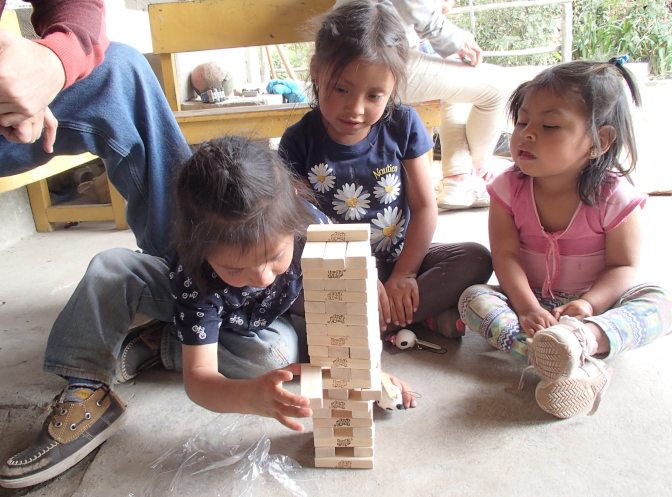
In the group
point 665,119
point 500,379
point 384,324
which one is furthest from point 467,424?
point 665,119

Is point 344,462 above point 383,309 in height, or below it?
below

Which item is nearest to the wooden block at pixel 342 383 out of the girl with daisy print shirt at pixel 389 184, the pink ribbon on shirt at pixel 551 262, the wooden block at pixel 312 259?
the wooden block at pixel 312 259

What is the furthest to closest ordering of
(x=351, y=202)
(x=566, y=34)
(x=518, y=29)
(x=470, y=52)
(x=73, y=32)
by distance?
(x=518, y=29) → (x=566, y=34) → (x=470, y=52) → (x=351, y=202) → (x=73, y=32)

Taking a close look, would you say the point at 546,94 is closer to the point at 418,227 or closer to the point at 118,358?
the point at 418,227

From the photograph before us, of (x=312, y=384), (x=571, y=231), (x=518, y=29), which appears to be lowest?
(x=312, y=384)

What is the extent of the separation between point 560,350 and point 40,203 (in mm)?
2352

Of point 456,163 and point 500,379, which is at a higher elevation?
point 456,163

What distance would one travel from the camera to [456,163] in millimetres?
2580

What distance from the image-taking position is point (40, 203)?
241cm

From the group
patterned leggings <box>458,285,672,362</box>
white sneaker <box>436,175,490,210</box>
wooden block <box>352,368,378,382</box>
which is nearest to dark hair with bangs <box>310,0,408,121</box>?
patterned leggings <box>458,285,672,362</box>

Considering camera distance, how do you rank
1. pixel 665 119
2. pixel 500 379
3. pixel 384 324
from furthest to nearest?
1. pixel 665 119
2. pixel 384 324
3. pixel 500 379

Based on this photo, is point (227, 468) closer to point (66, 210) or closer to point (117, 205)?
point (117, 205)

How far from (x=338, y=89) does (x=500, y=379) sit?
31.8 inches

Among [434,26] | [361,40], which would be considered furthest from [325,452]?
[434,26]
